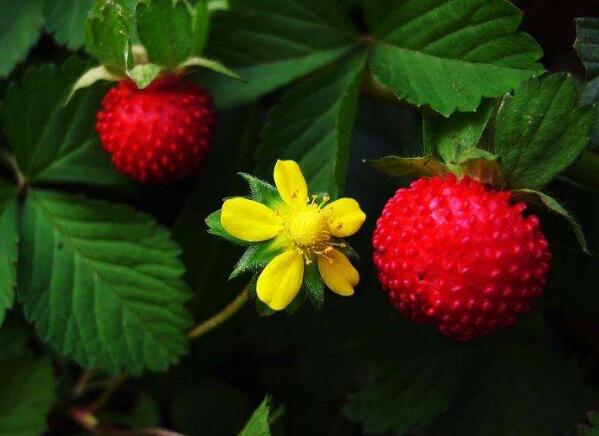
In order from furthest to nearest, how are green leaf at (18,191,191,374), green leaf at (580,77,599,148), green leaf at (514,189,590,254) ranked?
green leaf at (18,191,191,374)
green leaf at (580,77,599,148)
green leaf at (514,189,590,254)

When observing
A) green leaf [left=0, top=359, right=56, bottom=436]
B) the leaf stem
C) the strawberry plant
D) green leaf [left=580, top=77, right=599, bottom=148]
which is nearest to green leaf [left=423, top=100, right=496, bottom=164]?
the strawberry plant

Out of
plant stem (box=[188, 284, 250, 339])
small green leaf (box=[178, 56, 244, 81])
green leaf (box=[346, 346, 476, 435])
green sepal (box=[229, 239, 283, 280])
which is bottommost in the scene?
green leaf (box=[346, 346, 476, 435])

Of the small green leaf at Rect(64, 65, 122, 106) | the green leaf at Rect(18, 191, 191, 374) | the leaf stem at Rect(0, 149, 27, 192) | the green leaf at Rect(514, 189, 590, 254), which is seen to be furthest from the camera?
the leaf stem at Rect(0, 149, 27, 192)

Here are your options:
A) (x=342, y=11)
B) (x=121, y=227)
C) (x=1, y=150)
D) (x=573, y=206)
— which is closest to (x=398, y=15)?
(x=342, y=11)

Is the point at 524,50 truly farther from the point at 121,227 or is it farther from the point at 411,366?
the point at 121,227

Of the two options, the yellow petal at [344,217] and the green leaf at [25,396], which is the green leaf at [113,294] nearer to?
the green leaf at [25,396]

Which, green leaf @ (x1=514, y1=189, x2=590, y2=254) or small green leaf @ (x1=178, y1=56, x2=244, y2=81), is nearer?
green leaf @ (x1=514, y1=189, x2=590, y2=254)

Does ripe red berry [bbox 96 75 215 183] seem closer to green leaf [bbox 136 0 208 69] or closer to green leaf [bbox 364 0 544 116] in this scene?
green leaf [bbox 136 0 208 69]

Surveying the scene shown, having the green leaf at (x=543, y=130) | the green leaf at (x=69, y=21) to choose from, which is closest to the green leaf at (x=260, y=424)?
the green leaf at (x=543, y=130)
